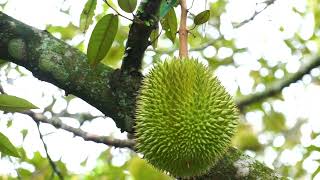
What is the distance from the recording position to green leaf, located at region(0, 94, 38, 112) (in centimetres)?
139

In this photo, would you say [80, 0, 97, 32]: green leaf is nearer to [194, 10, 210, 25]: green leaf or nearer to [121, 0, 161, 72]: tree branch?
[121, 0, 161, 72]: tree branch

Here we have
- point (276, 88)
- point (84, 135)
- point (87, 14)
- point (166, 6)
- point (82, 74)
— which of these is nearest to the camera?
point (166, 6)

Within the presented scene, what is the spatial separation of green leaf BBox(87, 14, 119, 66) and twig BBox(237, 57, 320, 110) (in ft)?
3.22

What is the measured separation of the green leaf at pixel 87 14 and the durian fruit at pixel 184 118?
Answer: 38 cm

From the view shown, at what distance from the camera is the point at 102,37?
1.46 meters

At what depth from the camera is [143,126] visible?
4.19 feet

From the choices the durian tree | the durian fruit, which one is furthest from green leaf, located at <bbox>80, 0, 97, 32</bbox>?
the durian fruit

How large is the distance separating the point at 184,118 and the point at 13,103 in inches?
18.1

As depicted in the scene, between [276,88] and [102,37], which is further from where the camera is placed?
[276,88]

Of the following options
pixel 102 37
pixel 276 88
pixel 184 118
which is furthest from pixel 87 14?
pixel 276 88

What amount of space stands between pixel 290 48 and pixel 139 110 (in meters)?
1.68

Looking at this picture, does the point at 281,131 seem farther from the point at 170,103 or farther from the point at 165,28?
the point at 170,103

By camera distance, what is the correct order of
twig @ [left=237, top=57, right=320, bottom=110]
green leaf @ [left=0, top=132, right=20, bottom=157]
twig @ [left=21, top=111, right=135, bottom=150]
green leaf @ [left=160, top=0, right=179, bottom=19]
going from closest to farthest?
green leaf @ [left=160, top=0, right=179, bottom=19] < green leaf @ [left=0, top=132, right=20, bottom=157] < twig @ [left=21, top=111, right=135, bottom=150] < twig @ [left=237, top=57, right=320, bottom=110]

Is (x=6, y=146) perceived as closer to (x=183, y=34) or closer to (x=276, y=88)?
(x=183, y=34)
